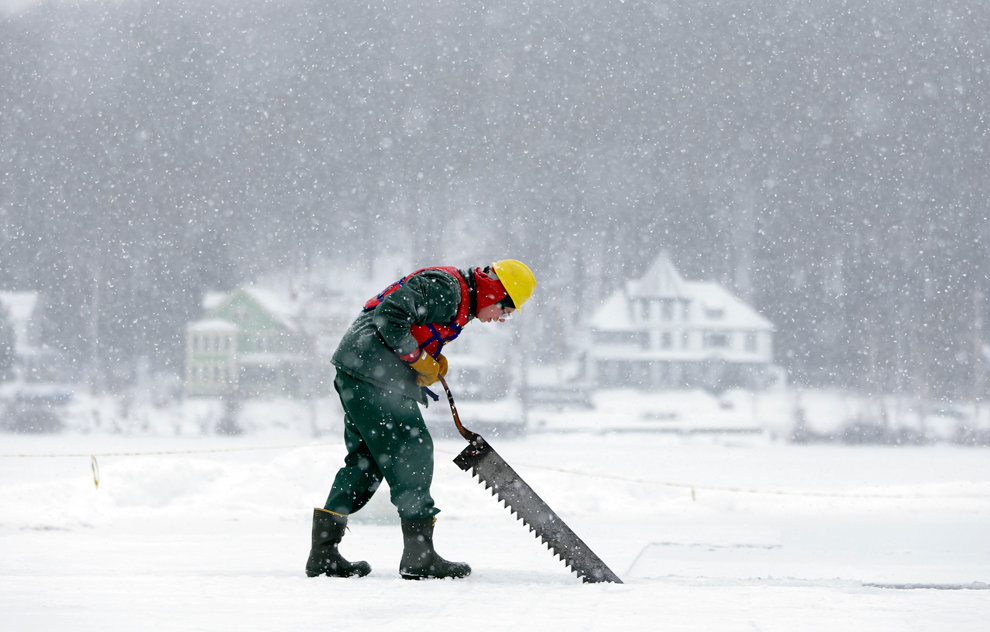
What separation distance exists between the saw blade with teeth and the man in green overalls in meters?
0.18

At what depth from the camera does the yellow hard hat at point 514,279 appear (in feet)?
12.0

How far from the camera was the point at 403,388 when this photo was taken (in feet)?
11.5

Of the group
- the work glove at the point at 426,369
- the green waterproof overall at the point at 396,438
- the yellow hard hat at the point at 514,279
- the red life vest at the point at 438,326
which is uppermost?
the yellow hard hat at the point at 514,279

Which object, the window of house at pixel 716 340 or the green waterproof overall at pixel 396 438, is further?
the window of house at pixel 716 340

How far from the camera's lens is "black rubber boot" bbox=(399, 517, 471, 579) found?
3.48 metres

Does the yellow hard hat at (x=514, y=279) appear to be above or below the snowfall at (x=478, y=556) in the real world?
above

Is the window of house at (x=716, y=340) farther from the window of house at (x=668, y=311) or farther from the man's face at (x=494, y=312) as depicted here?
the man's face at (x=494, y=312)

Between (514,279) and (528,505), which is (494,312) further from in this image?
(528,505)

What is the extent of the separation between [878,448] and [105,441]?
934 inches

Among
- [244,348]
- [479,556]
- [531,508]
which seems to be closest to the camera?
[531,508]

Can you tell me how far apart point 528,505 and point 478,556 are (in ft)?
5.76

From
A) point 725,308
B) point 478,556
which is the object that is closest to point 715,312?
point 725,308

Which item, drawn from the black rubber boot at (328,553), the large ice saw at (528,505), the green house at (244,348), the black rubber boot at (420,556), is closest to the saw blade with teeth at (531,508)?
the large ice saw at (528,505)

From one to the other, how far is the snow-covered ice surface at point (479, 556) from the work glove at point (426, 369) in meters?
0.72
